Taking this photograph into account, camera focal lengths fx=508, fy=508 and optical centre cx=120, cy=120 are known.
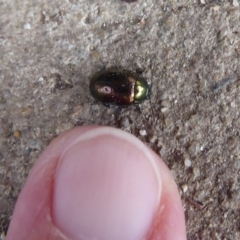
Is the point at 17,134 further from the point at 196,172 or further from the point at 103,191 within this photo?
the point at 196,172

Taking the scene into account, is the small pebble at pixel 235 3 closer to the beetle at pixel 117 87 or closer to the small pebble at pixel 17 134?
the beetle at pixel 117 87

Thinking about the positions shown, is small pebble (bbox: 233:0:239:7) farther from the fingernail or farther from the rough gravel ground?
the fingernail

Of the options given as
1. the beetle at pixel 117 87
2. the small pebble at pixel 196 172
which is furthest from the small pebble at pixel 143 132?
the small pebble at pixel 196 172

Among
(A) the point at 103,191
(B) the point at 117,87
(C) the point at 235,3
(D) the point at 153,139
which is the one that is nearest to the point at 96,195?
(A) the point at 103,191

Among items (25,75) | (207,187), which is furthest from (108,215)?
(25,75)

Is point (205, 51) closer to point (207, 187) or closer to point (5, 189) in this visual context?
point (207, 187)

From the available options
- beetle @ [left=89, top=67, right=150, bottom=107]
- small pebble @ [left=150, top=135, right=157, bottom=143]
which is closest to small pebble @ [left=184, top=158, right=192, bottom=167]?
small pebble @ [left=150, top=135, right=157, bottom=143]

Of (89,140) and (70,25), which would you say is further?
(70,25)
